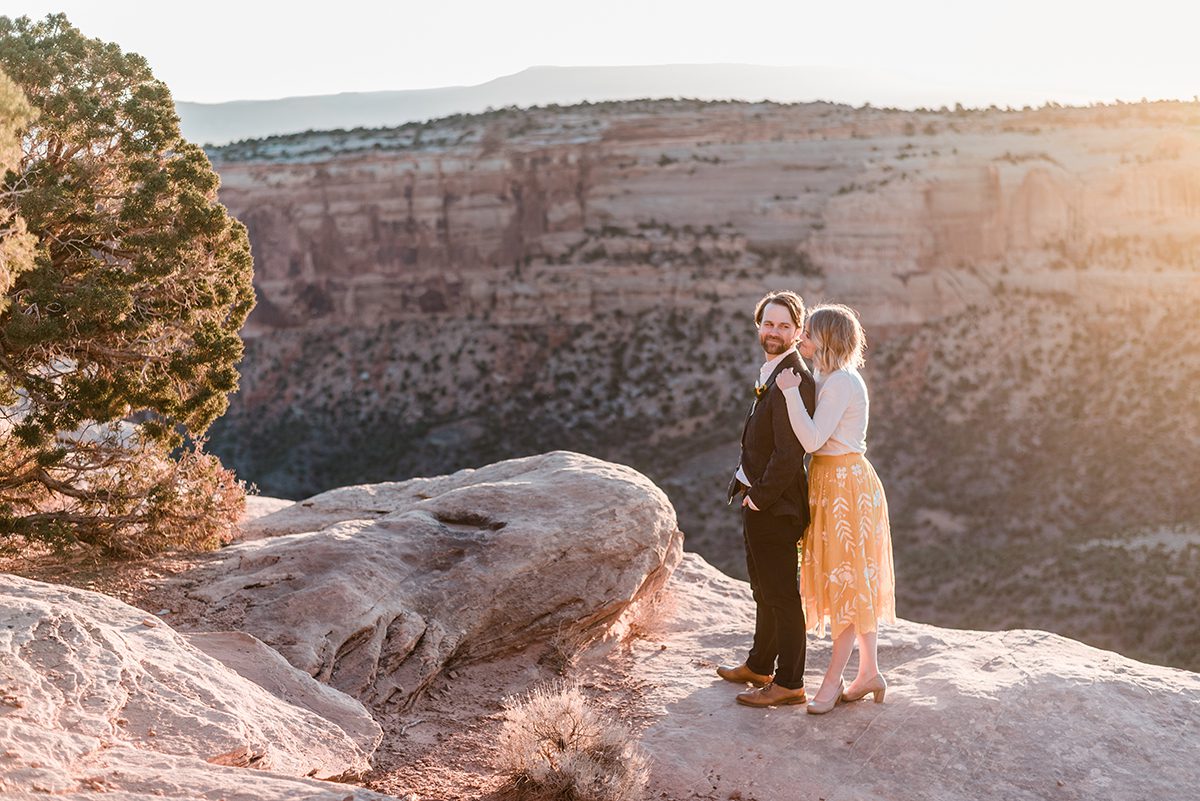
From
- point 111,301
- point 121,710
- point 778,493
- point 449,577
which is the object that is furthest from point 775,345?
point 111,301

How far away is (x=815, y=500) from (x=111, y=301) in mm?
5494

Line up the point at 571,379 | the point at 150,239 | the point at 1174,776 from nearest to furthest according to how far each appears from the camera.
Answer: the point at 1174,776 < the point at 150,239 < the point at 571,379

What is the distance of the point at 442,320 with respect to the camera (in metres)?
40.6

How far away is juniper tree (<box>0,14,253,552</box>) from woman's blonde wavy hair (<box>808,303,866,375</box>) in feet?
17.4

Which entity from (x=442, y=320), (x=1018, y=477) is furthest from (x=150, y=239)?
(x=442, y=320)

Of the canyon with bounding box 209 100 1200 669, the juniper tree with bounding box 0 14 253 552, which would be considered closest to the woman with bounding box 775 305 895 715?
the juniper tree with bounding box 0 14 253 552

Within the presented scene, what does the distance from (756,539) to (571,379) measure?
97.1 ft

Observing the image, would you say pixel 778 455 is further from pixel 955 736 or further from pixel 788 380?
pixel 955 736

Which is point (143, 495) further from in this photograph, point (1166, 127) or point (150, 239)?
point (1166, 127)

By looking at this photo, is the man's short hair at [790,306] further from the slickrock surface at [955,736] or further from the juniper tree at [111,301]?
the juniper tree at [111,301]

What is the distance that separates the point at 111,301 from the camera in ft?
28.1

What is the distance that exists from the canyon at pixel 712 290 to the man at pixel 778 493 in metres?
21.5

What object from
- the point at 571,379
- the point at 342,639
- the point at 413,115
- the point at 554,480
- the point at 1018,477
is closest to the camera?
the point at 342,639

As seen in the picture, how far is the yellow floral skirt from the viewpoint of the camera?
668 centimetres
